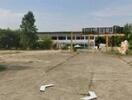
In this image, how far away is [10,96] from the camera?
10117 millimetres

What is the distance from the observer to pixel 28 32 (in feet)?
310

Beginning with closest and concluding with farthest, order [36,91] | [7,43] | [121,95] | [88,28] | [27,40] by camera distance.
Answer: [121,95], [36,91], [88,28], [27,40], [7,43]

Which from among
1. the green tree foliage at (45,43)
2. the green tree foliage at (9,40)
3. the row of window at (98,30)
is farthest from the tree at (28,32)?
the row of window at (98,30)

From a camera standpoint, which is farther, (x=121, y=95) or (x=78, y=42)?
(x=78, y=42)

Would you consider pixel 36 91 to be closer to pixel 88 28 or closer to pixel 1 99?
pixel 1 99

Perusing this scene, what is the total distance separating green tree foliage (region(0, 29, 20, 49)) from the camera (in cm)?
10025

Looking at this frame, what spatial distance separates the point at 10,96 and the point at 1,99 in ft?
1.91

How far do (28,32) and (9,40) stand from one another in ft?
28.9

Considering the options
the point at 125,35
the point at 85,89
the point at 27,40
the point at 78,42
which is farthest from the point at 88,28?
the point at 85,89

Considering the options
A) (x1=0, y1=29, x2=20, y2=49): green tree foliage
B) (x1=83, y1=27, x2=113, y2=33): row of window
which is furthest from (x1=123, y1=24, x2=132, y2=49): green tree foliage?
(x1=0, y1=29, x2=20, y2=49): green tree foliage

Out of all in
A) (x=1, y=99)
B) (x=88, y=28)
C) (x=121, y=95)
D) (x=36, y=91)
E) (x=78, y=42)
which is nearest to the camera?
(x=1, y=99)

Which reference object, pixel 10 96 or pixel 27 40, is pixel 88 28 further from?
pixel 10 96

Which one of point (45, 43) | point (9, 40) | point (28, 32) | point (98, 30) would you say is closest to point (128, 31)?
point (98, 30)

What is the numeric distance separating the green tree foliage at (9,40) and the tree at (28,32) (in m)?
5.30
